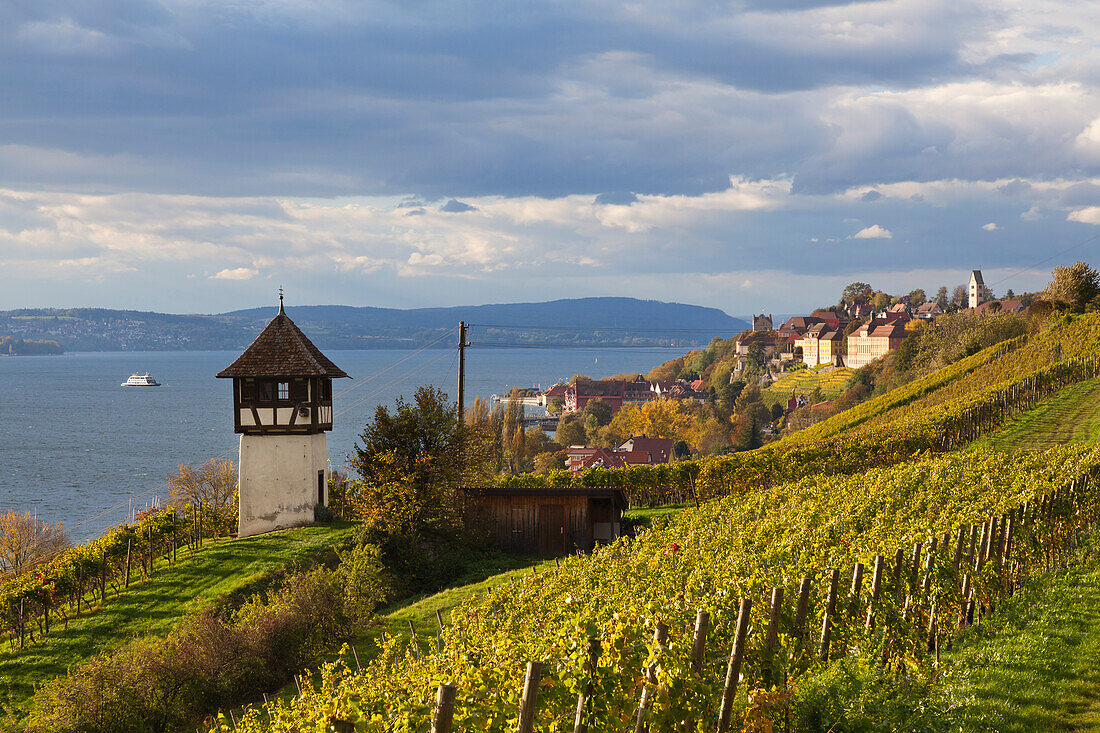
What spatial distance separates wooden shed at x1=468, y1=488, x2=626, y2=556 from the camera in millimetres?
27125

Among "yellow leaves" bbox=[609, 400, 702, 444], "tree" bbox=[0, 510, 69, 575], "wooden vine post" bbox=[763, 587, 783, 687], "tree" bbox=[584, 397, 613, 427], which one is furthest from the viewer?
"tree" bbox=[584, 397, 613, 427]

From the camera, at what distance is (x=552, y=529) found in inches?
1072

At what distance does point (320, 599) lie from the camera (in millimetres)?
18562

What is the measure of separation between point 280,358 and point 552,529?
10.9m

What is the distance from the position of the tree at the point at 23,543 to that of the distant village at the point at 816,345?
8511 cm

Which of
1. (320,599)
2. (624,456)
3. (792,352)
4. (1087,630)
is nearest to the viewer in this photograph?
(1087,630)

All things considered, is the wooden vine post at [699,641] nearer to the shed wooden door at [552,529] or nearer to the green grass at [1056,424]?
the shed wooden door at [552,529]

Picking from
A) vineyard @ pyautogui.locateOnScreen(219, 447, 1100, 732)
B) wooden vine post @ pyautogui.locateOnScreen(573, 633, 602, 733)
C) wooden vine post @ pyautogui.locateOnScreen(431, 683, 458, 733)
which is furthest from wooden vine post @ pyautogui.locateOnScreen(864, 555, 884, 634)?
wooden vine post @ pyautogui.locateOnScreen(431, 683, 458, 733)

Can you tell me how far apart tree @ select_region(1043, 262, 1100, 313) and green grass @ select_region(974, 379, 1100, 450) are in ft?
101

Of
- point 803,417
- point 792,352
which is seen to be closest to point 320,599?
point 803,417

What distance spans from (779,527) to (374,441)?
1435cm

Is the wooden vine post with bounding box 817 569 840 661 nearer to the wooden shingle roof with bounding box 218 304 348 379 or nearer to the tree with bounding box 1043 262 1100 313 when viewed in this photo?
the wooden shingle roof with bounding box 218 304 348 379

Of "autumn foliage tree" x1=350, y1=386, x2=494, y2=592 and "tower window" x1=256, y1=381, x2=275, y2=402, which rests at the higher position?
"tower window" x1=256, y1=381, x2=275, y2=402

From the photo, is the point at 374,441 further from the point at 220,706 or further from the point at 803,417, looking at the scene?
the point at 803,417
